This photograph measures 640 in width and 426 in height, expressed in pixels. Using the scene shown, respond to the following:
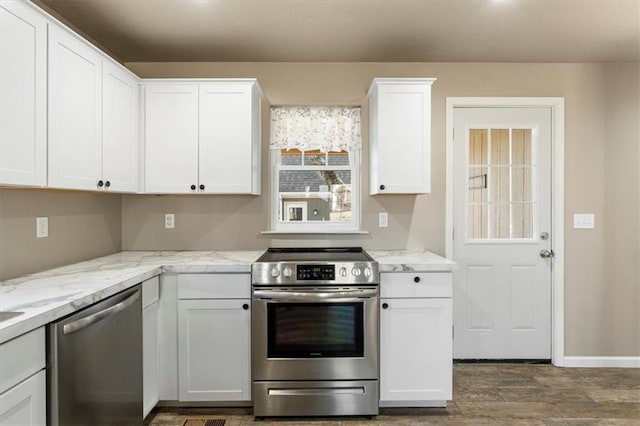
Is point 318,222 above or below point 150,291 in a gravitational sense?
above

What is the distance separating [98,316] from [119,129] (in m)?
1.32

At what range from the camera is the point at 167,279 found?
2379 millimetres

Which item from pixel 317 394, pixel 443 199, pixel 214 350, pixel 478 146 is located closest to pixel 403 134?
pixel 443 199

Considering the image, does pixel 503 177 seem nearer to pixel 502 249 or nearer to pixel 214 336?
pixel 502 249

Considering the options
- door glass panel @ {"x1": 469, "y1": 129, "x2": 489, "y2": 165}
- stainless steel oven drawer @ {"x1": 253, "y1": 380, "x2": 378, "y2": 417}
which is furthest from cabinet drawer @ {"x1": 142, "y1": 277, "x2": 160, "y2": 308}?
door glass panel @ {"x1": 469, "y1": 129, "x2": 489, "y2": 165}

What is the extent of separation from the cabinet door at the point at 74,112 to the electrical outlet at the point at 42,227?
35 cm

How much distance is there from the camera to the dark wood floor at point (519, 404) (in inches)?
91.8

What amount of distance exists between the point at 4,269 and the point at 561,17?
11.5 ft

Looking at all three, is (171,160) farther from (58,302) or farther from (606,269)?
(606,269)

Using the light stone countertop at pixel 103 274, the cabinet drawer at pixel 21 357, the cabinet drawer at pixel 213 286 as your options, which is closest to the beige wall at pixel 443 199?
the light stone countertop at pixel 103 274

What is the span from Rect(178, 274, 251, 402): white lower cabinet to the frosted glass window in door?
201 cm

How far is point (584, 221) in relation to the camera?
311cm

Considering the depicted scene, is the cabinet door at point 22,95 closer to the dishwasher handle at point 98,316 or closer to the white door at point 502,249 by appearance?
the dishwasher handle at point 98,316

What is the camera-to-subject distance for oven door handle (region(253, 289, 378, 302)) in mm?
2303
